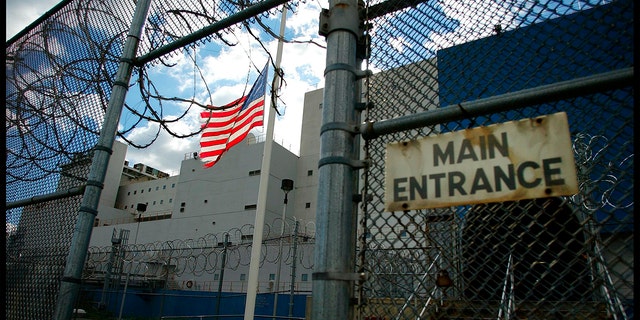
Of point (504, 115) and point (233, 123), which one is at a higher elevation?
point (233, 123)

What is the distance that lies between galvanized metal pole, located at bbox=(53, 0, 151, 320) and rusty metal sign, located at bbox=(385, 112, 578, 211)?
116 inches

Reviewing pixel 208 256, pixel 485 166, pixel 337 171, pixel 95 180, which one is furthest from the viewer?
pixel 208 256

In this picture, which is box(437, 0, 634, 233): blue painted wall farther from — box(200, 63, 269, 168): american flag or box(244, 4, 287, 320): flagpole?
box(200, 63, 269, 168): american flag

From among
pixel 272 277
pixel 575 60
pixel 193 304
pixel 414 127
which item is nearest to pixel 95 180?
pixel 414 127

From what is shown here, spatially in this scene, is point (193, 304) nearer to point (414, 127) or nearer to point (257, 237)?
point (257, 237)

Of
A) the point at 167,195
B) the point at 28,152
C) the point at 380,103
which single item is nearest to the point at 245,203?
the point at 167,195

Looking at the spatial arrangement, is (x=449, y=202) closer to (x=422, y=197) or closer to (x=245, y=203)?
(x=422, y=197)

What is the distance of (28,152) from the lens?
5270 mm

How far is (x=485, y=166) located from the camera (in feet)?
6.00

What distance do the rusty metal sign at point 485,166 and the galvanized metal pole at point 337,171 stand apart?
238mm

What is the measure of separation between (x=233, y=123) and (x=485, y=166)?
9038mm

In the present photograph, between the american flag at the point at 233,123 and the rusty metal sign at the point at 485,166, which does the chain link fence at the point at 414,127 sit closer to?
the rusty metal sign at the point at 485,166

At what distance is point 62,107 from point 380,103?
4.06 m

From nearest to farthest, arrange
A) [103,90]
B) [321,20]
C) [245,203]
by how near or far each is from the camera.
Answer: [321,20] → [103,90] → [245,203]
